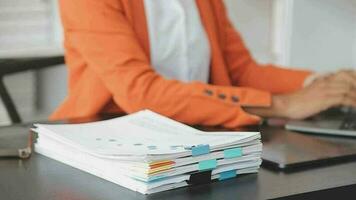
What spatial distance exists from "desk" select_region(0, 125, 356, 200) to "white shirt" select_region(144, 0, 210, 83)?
0.56m

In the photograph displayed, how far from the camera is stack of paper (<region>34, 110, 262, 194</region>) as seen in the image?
0.84 m

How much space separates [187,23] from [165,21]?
63 millimetres

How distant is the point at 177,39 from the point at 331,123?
42 cm

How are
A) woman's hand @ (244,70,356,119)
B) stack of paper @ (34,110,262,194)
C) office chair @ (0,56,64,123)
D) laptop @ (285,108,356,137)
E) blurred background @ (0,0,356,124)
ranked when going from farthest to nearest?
blurred background @ (0,0,356,124) → office chair @ (0,56,64,123) → woman's hand @ (244,70,356,119) → laptop @ (285,108,356,137) → stack of paper @ (34,110,262,194)

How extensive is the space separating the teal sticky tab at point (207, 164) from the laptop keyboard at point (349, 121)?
0.48 meters

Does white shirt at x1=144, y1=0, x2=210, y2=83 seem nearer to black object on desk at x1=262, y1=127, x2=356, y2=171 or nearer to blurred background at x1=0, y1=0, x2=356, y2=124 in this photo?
black object on desk at x1=262, y1=127, x2=356, y2=171

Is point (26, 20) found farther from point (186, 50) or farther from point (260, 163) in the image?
point (260, 163)

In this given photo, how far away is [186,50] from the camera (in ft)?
5.08

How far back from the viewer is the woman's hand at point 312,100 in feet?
4.61

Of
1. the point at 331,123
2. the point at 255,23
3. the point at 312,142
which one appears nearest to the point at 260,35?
the point at 255,23

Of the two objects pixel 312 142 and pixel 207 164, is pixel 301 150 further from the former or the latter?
pixel 207 164

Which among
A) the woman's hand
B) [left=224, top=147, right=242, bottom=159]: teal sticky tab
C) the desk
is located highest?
the woman's hand

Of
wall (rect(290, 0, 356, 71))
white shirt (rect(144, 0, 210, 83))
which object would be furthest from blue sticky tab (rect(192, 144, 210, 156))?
wall (rect(290, 0, 356, 71))

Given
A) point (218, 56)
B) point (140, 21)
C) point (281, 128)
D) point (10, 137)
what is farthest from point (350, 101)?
point (10, 137)
